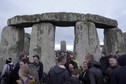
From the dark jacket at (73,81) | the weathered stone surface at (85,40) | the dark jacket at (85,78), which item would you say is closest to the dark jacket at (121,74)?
the dark jacket at (73,81)

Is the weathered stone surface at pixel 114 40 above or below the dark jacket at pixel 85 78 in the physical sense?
above

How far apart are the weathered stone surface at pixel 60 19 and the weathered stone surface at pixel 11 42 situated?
0.40 m

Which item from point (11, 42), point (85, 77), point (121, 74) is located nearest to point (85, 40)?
point (11, 42)

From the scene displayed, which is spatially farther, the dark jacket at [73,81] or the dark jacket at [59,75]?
the dark jacket at [59,75]

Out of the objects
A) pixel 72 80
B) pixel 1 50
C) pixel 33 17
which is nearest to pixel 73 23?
pixel 33 17

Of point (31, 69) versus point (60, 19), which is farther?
point (60, 19)

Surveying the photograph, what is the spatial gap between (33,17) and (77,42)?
2344mm

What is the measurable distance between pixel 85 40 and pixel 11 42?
364cm

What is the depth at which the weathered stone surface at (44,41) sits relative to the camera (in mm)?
13031

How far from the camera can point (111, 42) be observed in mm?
14180

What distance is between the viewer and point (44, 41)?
13.1 m

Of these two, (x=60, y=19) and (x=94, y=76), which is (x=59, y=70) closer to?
(x=94, y=76)

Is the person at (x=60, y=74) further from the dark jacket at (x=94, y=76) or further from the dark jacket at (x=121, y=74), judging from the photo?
the dark jacket at (x=121, y=74)

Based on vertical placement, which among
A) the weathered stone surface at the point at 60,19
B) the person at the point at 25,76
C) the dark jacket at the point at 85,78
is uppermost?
the weathered stone surface at the point at 60,19
